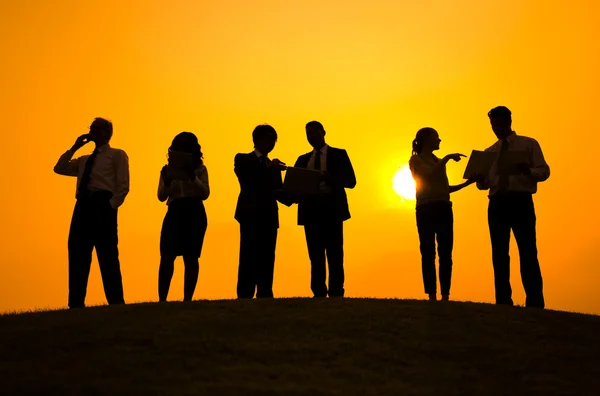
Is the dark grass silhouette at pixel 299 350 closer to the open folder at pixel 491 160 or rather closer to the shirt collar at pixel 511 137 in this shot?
the open folder at pixel 491 160

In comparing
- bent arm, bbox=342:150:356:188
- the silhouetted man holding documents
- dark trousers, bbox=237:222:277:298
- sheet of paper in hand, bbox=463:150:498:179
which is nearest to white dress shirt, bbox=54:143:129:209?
dark trousers, bbox=237:222:277:298

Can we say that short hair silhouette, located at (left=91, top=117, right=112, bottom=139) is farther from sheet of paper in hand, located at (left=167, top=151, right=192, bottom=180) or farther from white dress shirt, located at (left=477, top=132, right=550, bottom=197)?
white dress shirt, located at (left=477, top=132, right=550, bottom=197)

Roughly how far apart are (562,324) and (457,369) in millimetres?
2906

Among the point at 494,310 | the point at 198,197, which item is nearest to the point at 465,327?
the point at 494,310

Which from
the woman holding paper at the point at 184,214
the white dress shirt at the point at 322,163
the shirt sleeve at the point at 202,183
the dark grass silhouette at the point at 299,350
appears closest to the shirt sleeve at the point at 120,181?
the woman holding paper at the point at 184,214

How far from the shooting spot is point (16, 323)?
10766mm

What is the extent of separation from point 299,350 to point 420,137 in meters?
4.75

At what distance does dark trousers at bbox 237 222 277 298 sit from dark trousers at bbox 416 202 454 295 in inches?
84.9

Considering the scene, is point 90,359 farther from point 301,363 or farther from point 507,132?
point 507,132

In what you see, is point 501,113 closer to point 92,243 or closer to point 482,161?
point 482,161

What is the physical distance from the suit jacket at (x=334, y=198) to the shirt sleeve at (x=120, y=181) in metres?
2.54

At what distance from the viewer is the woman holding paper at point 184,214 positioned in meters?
12.0

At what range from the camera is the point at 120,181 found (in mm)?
12031

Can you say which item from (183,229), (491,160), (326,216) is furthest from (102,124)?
(491,160)
